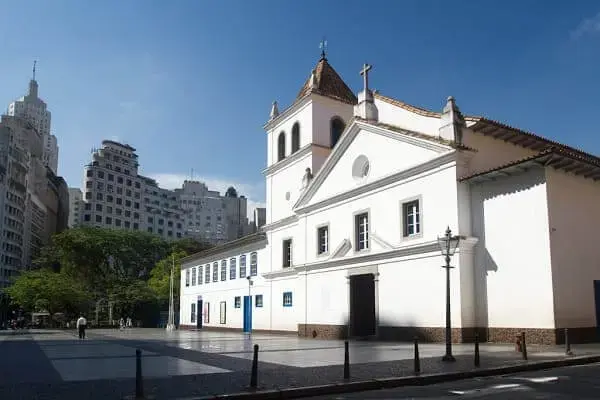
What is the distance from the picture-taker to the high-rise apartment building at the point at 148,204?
106062 mm

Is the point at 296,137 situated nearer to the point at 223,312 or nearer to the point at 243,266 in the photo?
the point at 243,266

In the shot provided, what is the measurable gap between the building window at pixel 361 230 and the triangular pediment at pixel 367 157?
55.7 inches

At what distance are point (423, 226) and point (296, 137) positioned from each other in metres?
13.5

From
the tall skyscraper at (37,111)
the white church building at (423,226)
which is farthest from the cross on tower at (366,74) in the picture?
the tall skyscraper at (37,111)

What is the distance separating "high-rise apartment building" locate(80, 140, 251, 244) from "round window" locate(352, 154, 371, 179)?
274 ft

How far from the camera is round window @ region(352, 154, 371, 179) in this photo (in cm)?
2620

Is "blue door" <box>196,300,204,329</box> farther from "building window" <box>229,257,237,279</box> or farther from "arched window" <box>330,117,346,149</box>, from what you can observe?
"arched window" <box>330,117,346,149</box>

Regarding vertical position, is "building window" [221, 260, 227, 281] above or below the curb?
above

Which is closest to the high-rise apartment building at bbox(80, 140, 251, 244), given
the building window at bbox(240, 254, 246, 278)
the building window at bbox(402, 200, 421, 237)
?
the building window at bbox(240, 254, 246, 278)

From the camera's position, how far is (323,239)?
28.7m

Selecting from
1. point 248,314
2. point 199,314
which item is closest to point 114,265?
point 199,314

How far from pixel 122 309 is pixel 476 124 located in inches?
1830

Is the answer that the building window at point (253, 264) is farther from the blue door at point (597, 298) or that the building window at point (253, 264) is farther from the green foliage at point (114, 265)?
the green foliage at point (114, 265)

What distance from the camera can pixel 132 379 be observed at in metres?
11.5
